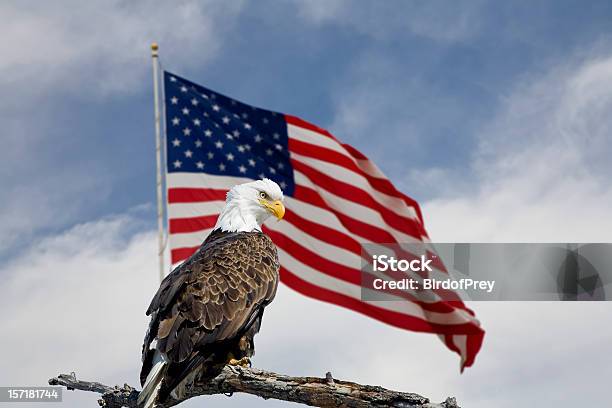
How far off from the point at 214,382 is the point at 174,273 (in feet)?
3.32

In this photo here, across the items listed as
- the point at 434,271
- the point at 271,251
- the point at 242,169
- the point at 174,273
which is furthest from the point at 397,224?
the point at 174,273

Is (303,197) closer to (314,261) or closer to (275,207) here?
(314,261)

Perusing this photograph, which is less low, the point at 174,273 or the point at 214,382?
the point at 174,273

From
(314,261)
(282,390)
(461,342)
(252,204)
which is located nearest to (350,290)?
(314,261)

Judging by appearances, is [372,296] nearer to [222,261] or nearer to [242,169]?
[242,169]

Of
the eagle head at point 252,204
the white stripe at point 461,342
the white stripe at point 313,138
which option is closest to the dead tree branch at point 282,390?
the eagle head at point 252,204

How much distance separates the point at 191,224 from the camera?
44.7ft

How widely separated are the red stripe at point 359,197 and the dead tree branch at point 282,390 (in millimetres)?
7118

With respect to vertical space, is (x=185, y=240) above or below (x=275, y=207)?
above

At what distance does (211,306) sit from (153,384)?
89 centimetres

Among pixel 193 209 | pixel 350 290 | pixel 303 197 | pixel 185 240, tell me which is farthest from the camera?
pixel 303 197

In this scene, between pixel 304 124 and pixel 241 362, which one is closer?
pixel 241 362

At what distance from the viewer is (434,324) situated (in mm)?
14195

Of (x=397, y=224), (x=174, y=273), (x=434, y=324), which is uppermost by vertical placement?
(x=397, y=224)
